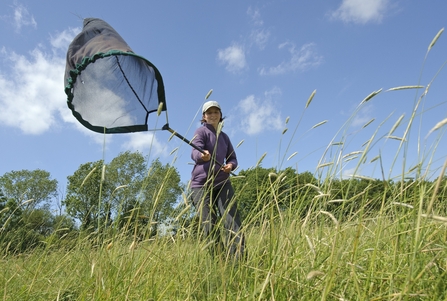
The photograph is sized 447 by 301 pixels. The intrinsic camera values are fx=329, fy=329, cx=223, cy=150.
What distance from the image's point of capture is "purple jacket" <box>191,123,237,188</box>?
341 centimetres

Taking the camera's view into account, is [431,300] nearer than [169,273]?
Yes

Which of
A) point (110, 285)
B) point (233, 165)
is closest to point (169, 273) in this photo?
point (110, 285)

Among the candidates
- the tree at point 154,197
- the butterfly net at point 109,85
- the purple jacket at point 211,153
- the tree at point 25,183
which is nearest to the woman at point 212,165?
A: the purple jacket at point 211,153

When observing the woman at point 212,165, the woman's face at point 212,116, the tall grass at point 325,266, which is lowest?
the tall grass at point 325,266

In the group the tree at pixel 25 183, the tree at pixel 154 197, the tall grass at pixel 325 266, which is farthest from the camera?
the tree at pixel 25 183

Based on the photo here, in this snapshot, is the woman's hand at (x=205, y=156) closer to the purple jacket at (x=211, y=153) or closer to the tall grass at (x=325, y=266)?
the purple jacket at (x=211, y=153)

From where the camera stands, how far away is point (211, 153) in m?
3.61

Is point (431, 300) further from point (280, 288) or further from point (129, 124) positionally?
point (129, 124)

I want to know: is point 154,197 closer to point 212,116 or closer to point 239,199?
point 239,199

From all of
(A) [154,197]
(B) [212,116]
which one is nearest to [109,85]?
(B) [212,116]

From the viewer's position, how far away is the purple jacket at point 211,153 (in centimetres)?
341

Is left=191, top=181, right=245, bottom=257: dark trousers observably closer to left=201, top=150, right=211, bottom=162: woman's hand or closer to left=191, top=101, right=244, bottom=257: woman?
left=191, top=101, right=244, bottom=257: woman

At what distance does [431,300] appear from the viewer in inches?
47.7

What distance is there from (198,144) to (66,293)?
178cm
